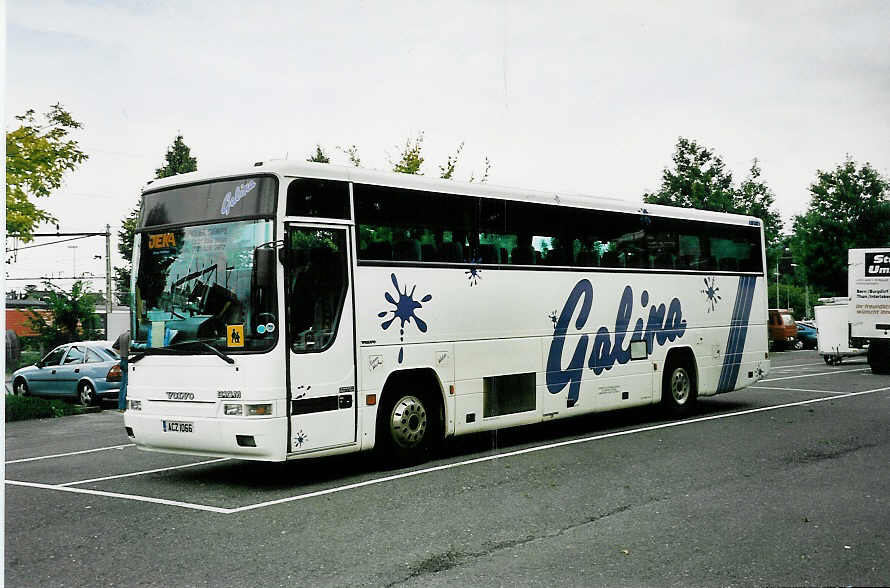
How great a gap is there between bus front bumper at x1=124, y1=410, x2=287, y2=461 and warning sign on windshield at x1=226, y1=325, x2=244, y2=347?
75 centimetres

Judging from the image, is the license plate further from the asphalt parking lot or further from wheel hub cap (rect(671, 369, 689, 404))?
wheel hub cap (rect(671, 369, 689, 404))

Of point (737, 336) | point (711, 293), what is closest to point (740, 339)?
point (737, 336)

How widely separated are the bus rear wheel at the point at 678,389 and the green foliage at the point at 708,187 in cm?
2981

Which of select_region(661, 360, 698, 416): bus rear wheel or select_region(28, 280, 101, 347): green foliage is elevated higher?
select_region(28, 280, 101, 347): green foliage

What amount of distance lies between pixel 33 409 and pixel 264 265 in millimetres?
12292

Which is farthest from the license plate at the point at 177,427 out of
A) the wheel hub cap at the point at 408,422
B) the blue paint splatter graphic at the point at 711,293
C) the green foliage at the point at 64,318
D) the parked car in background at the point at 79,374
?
the green foliage at the point at 64,318

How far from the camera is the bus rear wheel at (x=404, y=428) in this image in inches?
427

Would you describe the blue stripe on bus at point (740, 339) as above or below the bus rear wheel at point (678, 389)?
above

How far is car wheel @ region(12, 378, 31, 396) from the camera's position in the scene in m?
22.4

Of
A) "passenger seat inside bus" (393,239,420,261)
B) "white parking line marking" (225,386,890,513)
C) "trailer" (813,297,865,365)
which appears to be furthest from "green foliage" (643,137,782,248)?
"passenger seat inside bus" (393,239,420,261)

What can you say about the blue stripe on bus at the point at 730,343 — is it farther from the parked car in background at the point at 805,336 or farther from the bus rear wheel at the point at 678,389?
the parked car in background at the point at 805,336

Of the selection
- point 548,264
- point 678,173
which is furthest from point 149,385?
point 678,173

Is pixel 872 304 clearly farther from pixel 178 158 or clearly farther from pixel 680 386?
pixel 178 158

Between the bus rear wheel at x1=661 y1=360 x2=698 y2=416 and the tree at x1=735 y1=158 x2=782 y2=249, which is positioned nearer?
the bus rear wheel at x1=661 y1=360 x2=698 y2=416
